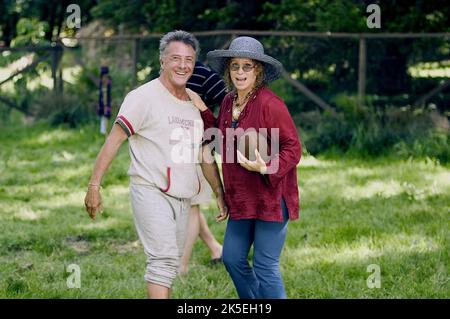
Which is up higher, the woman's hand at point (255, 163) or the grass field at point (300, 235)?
the woman's hand at point (255, 163)

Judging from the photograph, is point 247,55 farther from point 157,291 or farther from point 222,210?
point 157,291

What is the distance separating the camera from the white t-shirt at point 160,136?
4617 millimetres

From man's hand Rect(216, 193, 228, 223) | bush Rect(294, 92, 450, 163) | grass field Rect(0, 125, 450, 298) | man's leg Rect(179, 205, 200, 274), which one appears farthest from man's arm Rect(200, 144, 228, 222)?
bush Rect(294, 92, 450, 163)

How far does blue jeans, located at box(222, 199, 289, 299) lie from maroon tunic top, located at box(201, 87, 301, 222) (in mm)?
77

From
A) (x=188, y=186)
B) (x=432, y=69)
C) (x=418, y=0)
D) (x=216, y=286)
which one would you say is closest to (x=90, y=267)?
(x=216, y=286)

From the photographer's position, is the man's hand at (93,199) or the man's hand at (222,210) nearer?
the man's hand at (93,199)

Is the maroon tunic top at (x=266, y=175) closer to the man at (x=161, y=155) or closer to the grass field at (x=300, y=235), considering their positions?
the man at (x=161, y=155)

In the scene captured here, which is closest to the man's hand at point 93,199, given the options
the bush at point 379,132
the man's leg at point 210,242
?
the man's leg at point 210,242

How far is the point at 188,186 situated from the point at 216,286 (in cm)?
135

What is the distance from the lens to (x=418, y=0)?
1348 centimetres

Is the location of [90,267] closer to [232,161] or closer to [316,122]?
[232,161]

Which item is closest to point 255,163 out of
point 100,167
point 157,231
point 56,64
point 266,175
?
point 266,175

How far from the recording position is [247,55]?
4570 mm

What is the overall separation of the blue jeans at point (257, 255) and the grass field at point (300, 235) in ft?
2.92
